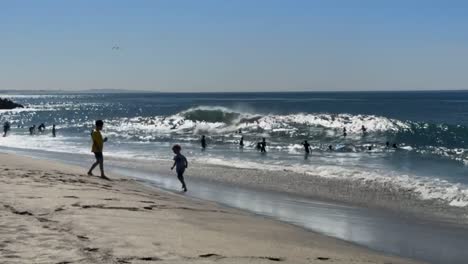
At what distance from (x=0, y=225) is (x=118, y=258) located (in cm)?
211

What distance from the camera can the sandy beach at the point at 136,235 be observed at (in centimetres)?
647

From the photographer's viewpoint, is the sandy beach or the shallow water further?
the shallow water

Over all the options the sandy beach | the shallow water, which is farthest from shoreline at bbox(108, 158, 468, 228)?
the sandy beach

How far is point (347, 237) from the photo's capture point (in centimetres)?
1082

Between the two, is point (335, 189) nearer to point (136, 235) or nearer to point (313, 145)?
point (136, 235)

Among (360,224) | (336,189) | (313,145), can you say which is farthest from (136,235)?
(313,145)

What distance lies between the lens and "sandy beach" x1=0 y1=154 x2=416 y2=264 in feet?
21.2

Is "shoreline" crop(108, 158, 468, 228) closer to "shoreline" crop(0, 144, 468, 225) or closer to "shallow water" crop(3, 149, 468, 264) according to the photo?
"shoreline" crop(0, 144, 468, 225)

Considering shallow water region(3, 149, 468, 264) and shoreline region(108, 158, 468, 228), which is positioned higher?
shallow water region(3, 149, 468, 264)

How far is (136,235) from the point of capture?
295 inches

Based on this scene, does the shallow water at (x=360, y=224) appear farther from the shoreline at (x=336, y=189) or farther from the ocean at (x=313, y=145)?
the ocean at (x=313, y=145)

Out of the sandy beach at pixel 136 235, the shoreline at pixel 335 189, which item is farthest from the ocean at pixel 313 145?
the sandy beach at pixel 136 235

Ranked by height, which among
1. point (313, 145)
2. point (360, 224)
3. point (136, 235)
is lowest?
point (313, 145)

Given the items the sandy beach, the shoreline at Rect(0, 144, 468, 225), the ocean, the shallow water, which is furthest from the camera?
the ocean
